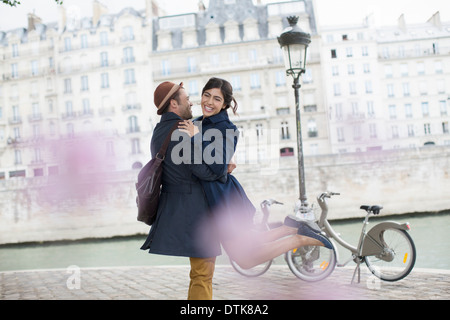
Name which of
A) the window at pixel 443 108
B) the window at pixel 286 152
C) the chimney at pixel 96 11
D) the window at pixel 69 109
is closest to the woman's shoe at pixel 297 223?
the window at pixel 286 152

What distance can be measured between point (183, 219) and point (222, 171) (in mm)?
350

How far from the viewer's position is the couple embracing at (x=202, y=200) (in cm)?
253

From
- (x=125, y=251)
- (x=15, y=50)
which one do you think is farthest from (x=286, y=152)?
(x=15, y=50)

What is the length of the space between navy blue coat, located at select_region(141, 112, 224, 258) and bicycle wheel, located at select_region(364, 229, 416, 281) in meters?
2.56

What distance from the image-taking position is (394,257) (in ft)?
14.9

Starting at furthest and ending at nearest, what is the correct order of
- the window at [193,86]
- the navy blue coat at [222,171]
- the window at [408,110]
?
the window at [408,110]
the window at [193,86]
the navy blue coat at [222,171]

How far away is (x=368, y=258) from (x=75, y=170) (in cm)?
2835

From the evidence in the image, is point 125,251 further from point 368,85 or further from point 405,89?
point 405,89

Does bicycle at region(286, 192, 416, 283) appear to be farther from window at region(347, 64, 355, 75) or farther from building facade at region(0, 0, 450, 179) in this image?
window at region(347, 64, 355, 75)

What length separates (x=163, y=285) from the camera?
495cm

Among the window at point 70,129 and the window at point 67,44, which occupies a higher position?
the window at point 67,44

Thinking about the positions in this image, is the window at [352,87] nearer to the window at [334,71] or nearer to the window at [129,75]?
the window at [334,71]

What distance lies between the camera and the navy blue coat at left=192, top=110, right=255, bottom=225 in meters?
2.50
